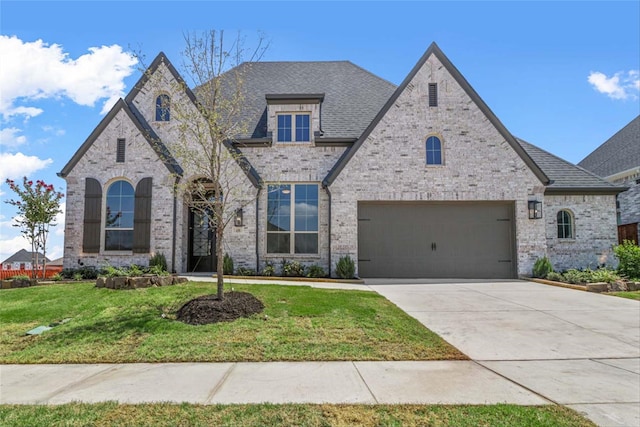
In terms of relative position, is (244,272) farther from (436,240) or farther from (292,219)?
(436,240)

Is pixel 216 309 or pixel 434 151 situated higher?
pixel 434 151

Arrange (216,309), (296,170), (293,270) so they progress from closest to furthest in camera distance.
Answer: (216,309) < (293,270) < (296,170)

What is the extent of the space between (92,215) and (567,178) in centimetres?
1849

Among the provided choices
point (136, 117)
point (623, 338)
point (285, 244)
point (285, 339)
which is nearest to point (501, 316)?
point (623, 338)

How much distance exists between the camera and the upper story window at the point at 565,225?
14.9m

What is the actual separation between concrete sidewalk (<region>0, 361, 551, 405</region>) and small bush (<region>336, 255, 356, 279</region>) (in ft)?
26.4

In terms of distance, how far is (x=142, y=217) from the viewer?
1386 centimetres

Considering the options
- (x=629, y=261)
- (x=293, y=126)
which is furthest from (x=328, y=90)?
(x=629, y=261)

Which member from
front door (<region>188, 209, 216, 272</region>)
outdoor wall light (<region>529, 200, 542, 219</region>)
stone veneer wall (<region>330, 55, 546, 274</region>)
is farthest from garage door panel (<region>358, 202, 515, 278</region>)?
front door (<region>188, 209, 216, 272</region>)

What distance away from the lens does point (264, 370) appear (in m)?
4.83

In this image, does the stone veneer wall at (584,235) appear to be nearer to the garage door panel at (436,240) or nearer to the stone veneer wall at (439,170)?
the stone veneer wall at (439,170)

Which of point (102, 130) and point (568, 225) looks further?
point (568, 225)

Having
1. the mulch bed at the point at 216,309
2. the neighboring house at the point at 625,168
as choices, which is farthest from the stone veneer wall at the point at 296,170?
the neighboring house at the point at 625,168

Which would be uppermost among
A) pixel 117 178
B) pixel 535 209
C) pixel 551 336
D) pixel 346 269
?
pixel 117 178
